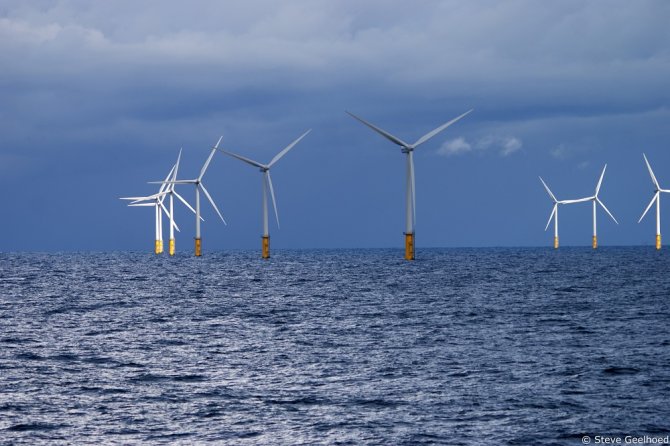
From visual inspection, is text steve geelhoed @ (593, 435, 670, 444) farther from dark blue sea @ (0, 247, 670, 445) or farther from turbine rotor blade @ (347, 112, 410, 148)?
turbine rotor blade @ (347, 112, 410, 148)

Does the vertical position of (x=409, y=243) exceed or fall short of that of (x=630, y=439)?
it exceeds it

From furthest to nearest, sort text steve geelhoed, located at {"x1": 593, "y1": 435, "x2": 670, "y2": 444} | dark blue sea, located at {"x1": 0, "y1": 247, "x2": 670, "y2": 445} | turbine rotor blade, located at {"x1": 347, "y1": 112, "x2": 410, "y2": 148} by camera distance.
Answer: turbine rotor blade, located at {"x1": 347, "y1": 112, "x2": 410, "y2": 148} < dark blue sea, located at {"x1": 0, "y1": 247, "x2": 670, "y2": 445} < text steve geelhoed, located at {"x1": 593, "y1": 435, "x2": 670, "y2": 444}

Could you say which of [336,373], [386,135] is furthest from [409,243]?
[336,373]

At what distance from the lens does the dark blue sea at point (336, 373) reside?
31.1 m

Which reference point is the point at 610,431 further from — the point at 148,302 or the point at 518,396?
the point at 148,302

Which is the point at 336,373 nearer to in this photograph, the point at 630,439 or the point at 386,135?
the point at 630,439

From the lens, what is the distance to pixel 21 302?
295ft

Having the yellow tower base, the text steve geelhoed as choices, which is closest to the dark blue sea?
the text steve geelhoed

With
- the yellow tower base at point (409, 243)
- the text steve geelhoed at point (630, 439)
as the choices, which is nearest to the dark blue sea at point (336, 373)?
the text steve geelhoed at point (630, 439)

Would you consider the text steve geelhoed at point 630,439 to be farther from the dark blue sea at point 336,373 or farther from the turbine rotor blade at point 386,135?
the turbine rotor blade at point 386,135

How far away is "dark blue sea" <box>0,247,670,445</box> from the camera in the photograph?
31141 millimetres

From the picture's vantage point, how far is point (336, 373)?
140 ft

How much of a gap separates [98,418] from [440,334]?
30199 mm

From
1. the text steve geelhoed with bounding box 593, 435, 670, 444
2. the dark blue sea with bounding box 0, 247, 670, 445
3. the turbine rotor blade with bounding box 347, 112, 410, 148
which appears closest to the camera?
the text steve geelhoed with bounding box 593, 435, 670, 444
